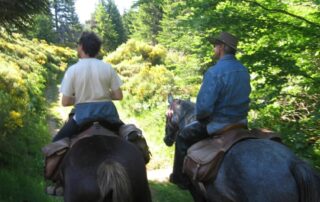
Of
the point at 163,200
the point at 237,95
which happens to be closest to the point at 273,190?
the point at 237,95

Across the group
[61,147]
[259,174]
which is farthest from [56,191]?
[259,174]

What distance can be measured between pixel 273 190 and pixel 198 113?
5.17 feet

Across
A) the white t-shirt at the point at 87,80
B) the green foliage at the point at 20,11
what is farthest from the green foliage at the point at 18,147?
the white t-shirt at the point at 87,80

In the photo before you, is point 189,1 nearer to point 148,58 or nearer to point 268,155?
point 268,155

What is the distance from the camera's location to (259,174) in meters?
3.88

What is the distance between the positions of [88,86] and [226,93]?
5.86ft

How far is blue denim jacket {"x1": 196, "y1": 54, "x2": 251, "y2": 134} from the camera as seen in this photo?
15.6 ft

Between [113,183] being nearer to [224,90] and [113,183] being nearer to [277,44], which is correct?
[224,90]

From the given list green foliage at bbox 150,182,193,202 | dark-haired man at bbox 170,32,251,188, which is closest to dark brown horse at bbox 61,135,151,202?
dark-haired man at bbox 170,32,251,188

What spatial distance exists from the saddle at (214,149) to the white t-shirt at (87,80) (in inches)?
56.6

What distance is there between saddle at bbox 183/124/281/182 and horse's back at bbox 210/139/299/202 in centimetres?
15

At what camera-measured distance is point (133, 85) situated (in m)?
20.9

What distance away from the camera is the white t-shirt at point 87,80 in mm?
5152

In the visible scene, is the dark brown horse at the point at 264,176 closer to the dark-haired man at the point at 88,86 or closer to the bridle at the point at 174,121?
the dark-haired man at the point at 88,86
